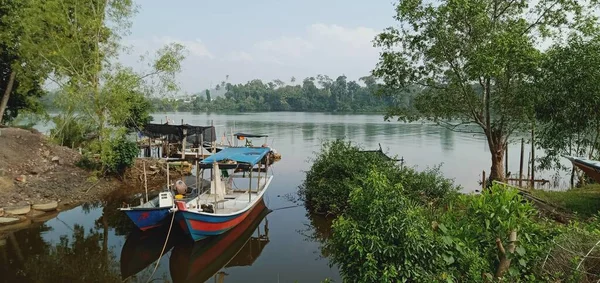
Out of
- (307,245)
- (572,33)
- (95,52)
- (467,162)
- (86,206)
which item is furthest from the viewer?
(467,162)

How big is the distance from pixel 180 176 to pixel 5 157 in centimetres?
689

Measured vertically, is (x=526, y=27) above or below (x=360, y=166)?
above

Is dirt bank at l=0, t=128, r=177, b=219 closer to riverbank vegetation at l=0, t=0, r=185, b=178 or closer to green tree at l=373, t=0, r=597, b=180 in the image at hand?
riverbank vegetation at l=0, t=0, r=185, b=178

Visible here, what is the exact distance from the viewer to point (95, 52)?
14.6 m

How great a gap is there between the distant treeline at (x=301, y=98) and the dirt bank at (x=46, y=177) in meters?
65.1

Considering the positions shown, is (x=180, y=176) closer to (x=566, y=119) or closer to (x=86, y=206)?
(x=86, y=206)

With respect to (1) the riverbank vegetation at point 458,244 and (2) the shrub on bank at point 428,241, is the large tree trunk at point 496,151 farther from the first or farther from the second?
(2) the shrub on bank at point 428,241

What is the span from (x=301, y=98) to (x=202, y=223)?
81.0 m

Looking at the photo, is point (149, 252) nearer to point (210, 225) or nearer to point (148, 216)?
point (148, 216)

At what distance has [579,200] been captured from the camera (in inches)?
425

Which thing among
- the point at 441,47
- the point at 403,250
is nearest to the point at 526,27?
the point at 441,47

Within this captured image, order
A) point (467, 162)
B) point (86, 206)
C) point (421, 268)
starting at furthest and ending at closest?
point (467, 162), point (86, 206), point (421, 268)

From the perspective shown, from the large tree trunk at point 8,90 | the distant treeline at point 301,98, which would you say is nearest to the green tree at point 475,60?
the large tree trunk at point 8,90

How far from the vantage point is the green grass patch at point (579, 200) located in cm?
1000
